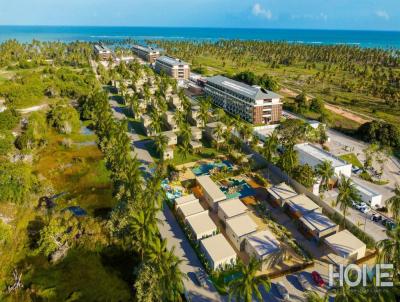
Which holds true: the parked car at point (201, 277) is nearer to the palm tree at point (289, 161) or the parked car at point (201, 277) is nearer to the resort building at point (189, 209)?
the resort building at point (189, 209)

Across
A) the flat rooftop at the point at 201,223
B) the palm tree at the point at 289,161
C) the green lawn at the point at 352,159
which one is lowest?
the flat rooftop at the point at 201,223

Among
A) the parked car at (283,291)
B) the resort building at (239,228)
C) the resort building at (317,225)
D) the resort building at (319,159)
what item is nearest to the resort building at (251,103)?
the resort building at (319,159)

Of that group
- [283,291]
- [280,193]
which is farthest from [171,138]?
[283,291]

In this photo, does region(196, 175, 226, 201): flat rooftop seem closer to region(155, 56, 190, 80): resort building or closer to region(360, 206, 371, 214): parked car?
region(360, 206, 371, 214): parked car

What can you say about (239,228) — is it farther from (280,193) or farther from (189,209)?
(280,193)

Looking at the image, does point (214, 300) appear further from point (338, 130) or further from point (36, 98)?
point (36, 98)

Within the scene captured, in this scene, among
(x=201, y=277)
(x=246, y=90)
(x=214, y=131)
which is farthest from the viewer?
(x=246, y=90)
